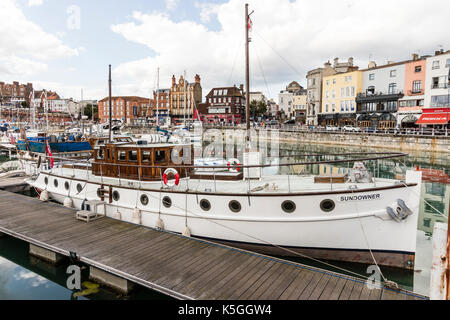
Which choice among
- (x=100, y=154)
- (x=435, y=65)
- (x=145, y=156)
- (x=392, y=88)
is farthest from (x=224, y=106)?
(x=145, y=156)

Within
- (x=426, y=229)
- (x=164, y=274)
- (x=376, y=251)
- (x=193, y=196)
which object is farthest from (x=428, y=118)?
(x=164, y=274)

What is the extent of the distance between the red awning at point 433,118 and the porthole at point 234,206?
42146mm

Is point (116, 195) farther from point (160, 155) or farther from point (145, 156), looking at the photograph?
point (160, 155)

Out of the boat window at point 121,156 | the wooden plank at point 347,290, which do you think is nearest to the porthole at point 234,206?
the wooden plank at point 347,290

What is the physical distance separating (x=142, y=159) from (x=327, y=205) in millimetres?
7621

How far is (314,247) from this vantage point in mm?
9312

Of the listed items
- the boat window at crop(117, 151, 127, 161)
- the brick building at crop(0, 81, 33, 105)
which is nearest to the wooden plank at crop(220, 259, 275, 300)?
the boat window at crop(117, 151, 127, 161)

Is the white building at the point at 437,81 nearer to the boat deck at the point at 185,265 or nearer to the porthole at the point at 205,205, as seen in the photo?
the porthole at the point at 205,205

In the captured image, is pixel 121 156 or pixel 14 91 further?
pixel 14 91

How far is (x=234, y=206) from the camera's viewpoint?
32.2ft

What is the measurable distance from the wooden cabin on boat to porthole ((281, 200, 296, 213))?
449cm

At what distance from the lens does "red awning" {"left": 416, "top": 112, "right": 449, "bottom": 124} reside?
3950 centimetres

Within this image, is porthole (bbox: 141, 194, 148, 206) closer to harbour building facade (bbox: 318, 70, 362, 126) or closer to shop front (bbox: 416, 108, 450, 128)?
shop front (bbox: 416, 108, 450, 128)

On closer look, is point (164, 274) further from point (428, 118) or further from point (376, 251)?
point (428, 118)
